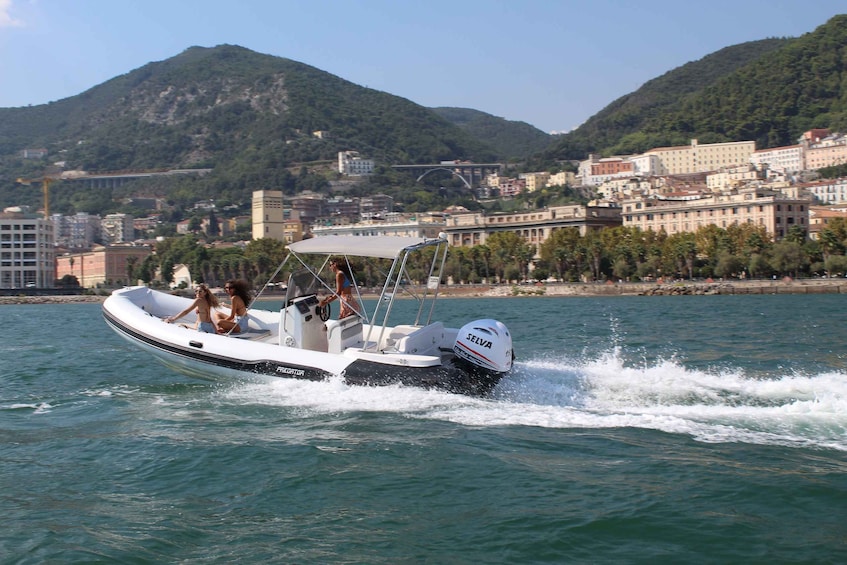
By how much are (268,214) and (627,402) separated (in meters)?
166

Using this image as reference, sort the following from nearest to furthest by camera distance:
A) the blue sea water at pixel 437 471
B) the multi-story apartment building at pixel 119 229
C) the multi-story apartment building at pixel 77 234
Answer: the blue sea water at pixel 437 471, the multi-story apartment building at pixel 77 234, the multi-story apartment building at pixel 119 229

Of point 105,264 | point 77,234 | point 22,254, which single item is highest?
point 77,234

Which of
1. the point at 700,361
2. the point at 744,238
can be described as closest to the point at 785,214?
the point at 744,238

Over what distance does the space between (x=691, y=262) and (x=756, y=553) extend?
80021mm

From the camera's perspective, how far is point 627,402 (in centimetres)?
1122

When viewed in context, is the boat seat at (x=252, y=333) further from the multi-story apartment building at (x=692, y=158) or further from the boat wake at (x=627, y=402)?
the multi-story apartment building at (x=692, y=158)

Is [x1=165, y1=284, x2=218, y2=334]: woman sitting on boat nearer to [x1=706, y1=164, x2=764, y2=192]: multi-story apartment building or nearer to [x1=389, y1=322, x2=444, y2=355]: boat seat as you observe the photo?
[x1=389, y1=322, x2=444, y2=355]: boat seat

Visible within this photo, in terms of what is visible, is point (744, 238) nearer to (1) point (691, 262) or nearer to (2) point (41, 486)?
(1) point (691, 262)

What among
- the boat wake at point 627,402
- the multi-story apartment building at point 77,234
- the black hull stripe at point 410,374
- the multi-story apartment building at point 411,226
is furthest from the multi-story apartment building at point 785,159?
the black hull stripe at point 410,374

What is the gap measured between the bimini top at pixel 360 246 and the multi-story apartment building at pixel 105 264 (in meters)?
118

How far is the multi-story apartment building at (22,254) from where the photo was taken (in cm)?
12675

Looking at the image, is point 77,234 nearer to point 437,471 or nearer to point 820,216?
point 820,216

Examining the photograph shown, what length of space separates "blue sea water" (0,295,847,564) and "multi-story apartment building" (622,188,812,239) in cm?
8913

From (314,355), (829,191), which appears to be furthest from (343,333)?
(829,191)
